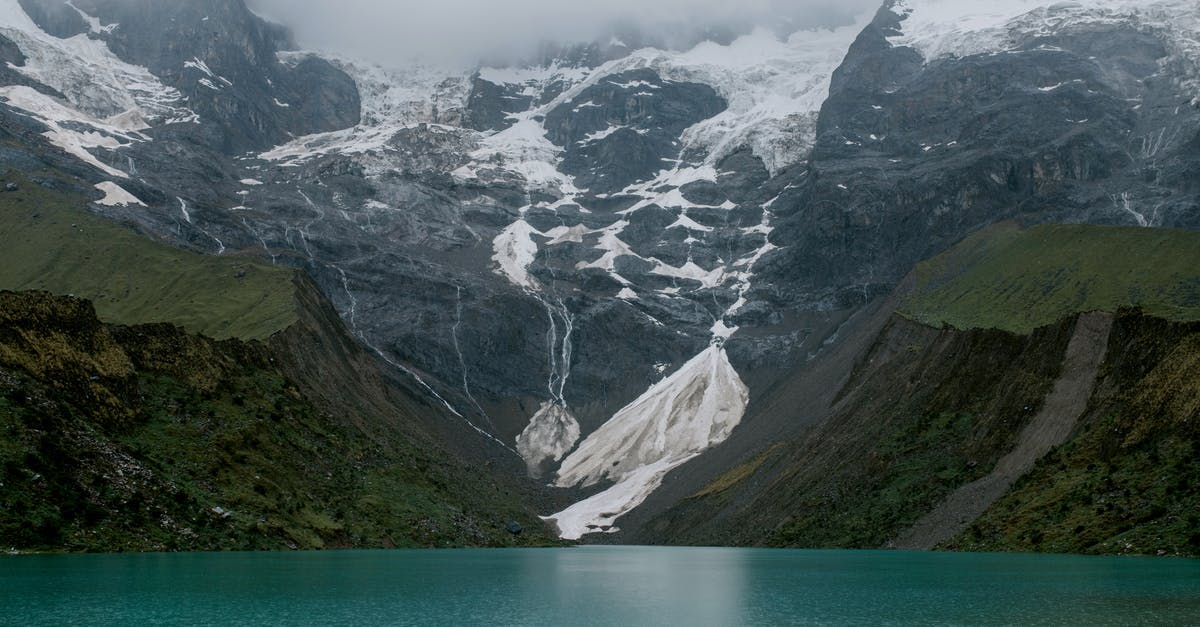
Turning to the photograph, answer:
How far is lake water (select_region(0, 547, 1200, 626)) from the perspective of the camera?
52.4 m

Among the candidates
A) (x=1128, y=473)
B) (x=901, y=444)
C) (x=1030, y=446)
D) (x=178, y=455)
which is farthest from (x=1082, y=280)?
Result: (x=178, y=455)

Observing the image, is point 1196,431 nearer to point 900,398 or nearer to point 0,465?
point 900,398

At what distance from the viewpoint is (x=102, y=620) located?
47.8m

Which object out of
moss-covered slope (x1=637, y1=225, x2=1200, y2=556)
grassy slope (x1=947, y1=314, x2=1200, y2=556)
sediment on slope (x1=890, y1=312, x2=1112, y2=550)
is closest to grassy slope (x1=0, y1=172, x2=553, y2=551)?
moss-covered slope (x1=637, y1=225, x2=1200, y2=556)

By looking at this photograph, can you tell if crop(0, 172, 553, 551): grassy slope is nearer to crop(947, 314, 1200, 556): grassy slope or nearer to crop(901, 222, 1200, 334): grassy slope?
crop(947, 314, 1200, 556): grassy slope

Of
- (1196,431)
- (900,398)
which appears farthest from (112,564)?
(900,398)

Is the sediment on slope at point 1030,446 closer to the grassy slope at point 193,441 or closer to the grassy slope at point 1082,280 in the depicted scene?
the grassy slope at point 1082,280

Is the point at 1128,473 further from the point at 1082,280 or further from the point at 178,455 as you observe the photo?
the point at 178,455

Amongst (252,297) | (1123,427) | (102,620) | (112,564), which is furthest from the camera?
(252,297)

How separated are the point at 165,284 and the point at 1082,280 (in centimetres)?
14988

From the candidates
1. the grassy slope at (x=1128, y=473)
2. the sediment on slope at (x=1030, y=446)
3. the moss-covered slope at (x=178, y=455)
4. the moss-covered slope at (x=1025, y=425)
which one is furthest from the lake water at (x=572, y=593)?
the sediment on slope at (x=1030, y=446)

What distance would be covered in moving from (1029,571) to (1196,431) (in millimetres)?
34410

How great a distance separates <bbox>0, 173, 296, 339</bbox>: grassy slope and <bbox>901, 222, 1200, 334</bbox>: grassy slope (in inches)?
4581

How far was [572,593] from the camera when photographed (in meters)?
71.8
